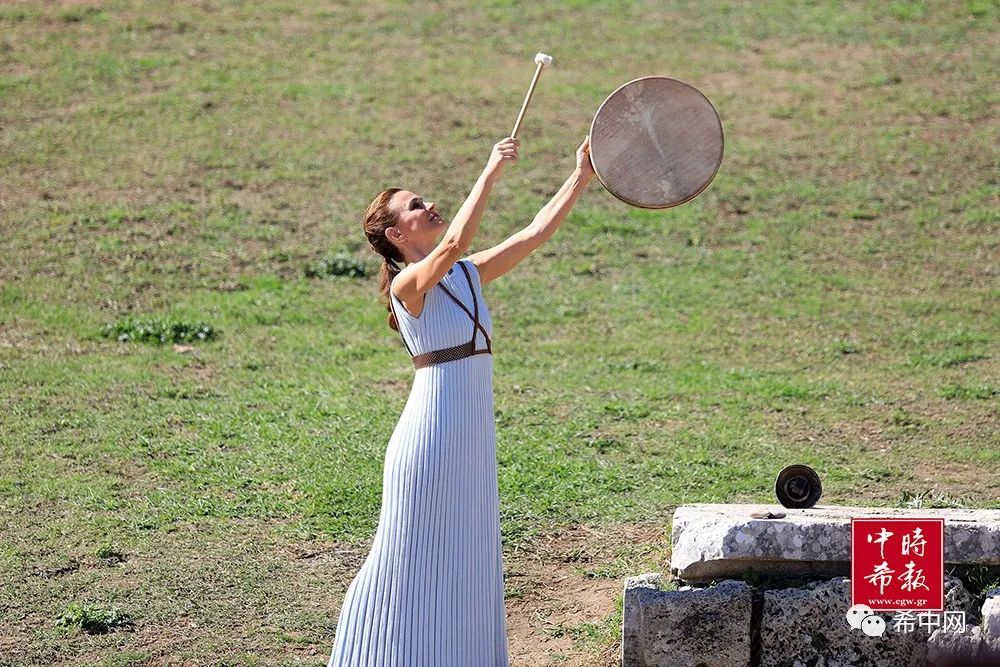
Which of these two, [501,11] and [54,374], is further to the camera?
[501,11]

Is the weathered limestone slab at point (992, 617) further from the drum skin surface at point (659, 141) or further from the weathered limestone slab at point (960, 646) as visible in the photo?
the drum skin surface at point (659, 141)

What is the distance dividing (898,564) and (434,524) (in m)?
1.72

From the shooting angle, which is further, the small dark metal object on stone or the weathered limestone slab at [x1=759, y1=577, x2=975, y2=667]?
the small dark metal object on stone

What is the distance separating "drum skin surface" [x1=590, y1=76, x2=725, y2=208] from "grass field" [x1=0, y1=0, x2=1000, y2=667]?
1851 mm

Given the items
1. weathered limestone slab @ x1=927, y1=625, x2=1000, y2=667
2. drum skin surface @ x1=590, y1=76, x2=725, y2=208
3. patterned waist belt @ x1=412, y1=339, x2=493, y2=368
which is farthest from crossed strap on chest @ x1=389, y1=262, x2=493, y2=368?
weathered limestone slab @ x1=927, y1=625, x2=1000, y2=667

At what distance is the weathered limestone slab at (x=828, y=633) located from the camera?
4.75m

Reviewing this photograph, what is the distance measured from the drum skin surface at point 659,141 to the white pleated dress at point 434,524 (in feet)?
2.69

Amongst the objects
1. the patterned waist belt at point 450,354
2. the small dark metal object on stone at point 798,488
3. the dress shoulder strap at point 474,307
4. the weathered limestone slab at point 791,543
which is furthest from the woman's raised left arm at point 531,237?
the small dark metal object on stone at point 798,488

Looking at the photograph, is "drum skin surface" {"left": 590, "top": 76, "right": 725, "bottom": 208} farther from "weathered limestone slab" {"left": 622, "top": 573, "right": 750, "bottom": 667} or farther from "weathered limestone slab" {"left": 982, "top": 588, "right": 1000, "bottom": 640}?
"weathered limestone slab" {"left": 982, "top": 588, "right": 1000, "bottom": 640}

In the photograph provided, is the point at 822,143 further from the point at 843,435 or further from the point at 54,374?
the point at 54,374

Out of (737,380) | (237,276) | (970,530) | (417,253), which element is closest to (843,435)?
(737,380)

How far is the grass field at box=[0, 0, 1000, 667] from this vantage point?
615 cm

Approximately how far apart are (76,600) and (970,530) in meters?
3.71

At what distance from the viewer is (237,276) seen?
9.94 m
